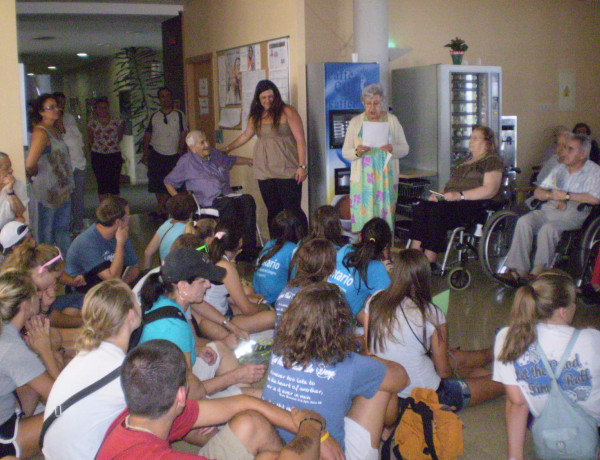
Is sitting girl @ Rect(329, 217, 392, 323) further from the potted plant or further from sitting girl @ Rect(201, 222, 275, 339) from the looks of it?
the potted plant

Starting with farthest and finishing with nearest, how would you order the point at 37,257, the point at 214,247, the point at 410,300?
the point at 214,247 → the point at 37,257 → the point at 410,300

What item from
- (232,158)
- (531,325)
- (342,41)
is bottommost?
(531,325)

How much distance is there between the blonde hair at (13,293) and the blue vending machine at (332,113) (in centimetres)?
401

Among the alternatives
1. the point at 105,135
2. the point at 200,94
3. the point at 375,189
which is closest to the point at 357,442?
the point at 375,189

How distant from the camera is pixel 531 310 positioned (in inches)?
100

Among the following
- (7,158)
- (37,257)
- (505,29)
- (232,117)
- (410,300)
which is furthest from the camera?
(505,29)

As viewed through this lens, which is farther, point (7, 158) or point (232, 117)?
point (232, 117)

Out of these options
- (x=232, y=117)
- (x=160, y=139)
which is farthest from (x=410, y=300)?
(x=160, y=139)

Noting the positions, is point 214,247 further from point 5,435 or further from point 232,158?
point 232,158

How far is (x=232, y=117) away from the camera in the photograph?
764cm

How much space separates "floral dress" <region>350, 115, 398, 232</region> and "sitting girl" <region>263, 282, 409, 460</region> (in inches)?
137

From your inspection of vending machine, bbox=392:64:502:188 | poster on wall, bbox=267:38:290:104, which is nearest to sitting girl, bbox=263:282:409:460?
poster on wall, bbox=267:38:290:104

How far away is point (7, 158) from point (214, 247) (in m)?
1.72

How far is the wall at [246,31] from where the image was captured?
256 inches
